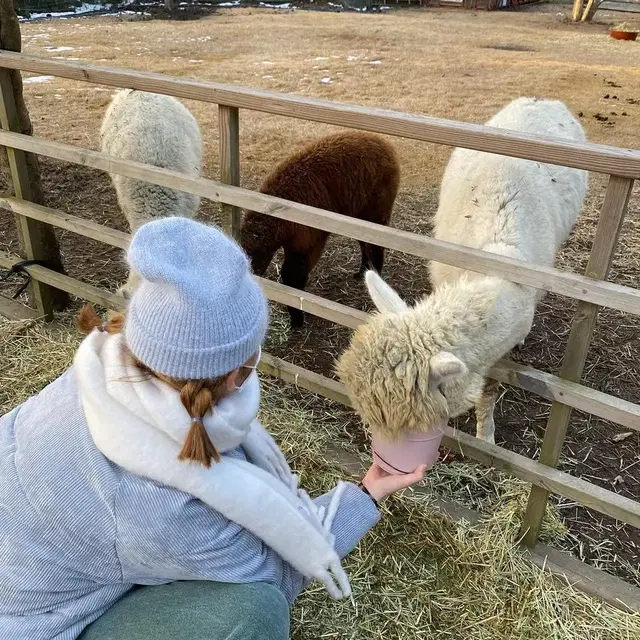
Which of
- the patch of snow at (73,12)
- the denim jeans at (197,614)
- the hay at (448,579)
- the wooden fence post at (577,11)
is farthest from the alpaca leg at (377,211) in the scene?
the wooden fence post at (577,11)

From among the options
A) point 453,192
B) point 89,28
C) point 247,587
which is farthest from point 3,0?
point 89,28

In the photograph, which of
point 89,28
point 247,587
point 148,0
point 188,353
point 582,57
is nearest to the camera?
point 188,353

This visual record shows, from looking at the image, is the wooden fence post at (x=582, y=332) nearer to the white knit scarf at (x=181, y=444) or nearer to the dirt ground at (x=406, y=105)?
the dirt ground at (x=406, y=105)

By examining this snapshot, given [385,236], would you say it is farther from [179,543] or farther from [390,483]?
[179,543]

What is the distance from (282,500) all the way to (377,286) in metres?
0.98

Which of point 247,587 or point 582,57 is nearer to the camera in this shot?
point 247,587

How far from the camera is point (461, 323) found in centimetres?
216

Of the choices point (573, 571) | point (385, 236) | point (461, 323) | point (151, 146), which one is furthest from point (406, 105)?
point (573, 571)

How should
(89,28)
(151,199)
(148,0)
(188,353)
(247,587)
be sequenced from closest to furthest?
(188,353), (247,587), (151,199), (89,28), (148,0)

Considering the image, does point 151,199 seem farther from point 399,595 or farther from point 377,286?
point 399,595

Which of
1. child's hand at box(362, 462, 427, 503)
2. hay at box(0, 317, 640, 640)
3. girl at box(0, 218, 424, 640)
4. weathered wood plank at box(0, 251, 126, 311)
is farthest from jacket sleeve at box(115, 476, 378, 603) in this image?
weathered wood plank at box(0, 251, 126, 311)

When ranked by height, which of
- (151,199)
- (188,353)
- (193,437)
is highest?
(188,353)

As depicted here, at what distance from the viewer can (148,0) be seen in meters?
19.1

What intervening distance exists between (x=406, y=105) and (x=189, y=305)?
7322mm
